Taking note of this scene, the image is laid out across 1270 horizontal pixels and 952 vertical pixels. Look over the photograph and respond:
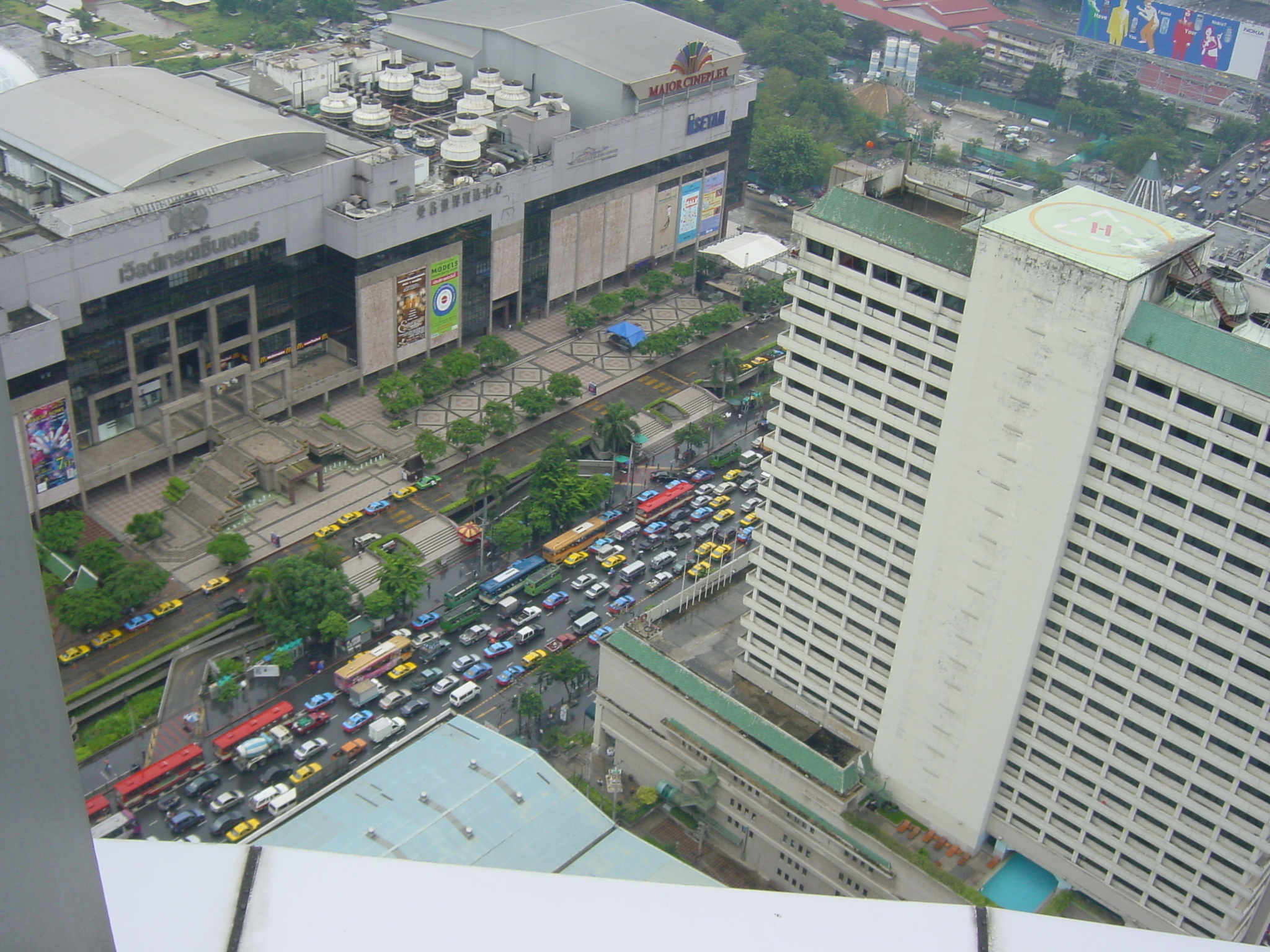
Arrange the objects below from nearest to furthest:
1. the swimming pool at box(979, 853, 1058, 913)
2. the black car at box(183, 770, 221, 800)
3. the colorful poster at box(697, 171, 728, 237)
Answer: the swimming pool at box(979, 853, 1058, 913) < the black car at box(183, 770, 221, 800) < the colorful poster at box(697, 171, 728, 237)

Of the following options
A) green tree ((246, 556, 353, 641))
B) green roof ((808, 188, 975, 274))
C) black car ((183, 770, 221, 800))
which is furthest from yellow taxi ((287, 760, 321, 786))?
green roof ((808, 188, 975, 274))

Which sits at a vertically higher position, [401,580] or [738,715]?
[738,715]

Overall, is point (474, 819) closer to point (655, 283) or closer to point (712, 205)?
point (655, 283)

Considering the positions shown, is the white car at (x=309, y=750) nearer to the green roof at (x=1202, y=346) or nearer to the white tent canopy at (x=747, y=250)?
the green roof at (x=1202, y=346)

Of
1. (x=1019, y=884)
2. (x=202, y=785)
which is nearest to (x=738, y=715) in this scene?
(x=1019, y=884)

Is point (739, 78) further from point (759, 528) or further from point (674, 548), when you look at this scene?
point (759, 528)

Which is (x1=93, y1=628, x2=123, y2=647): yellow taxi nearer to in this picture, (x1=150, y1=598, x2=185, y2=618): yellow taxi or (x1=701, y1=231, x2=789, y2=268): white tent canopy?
(x1=150, y1=598, x2=185, y2=618): yellow taxi
